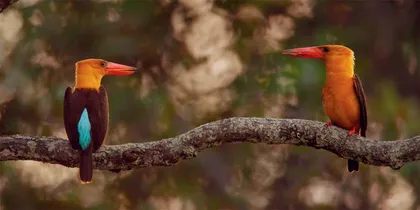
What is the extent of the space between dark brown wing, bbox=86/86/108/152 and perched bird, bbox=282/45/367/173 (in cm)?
95

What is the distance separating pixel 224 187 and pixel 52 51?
6.85 feet

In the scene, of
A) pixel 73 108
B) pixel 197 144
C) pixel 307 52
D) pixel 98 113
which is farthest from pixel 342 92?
pixel 73 108

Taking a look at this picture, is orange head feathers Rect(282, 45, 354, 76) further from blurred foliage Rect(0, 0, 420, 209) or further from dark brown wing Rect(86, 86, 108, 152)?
blurred foliage Rect(0, 0, 420, 209)

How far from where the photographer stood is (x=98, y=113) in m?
4.74

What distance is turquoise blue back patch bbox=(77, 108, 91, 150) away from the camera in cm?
454

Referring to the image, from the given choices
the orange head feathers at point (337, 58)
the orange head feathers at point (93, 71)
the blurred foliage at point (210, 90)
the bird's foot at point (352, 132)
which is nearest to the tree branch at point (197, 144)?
the bird's foot at point (352, 132)

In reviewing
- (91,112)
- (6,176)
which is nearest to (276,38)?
(6,176)

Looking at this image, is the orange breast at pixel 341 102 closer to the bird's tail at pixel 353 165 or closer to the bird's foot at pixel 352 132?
the bird's foot at pixel 352 132

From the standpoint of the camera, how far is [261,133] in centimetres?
457

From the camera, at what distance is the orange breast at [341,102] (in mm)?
4969

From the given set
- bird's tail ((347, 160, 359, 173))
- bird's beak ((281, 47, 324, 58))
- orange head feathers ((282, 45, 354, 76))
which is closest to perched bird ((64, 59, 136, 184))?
bird's beak ((281, 47, 324, 58))

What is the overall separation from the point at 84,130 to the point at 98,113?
0.54ft

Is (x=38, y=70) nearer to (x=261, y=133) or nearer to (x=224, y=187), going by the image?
(x=224, y=187)

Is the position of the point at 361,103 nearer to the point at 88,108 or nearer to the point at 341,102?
the point at 341,102
